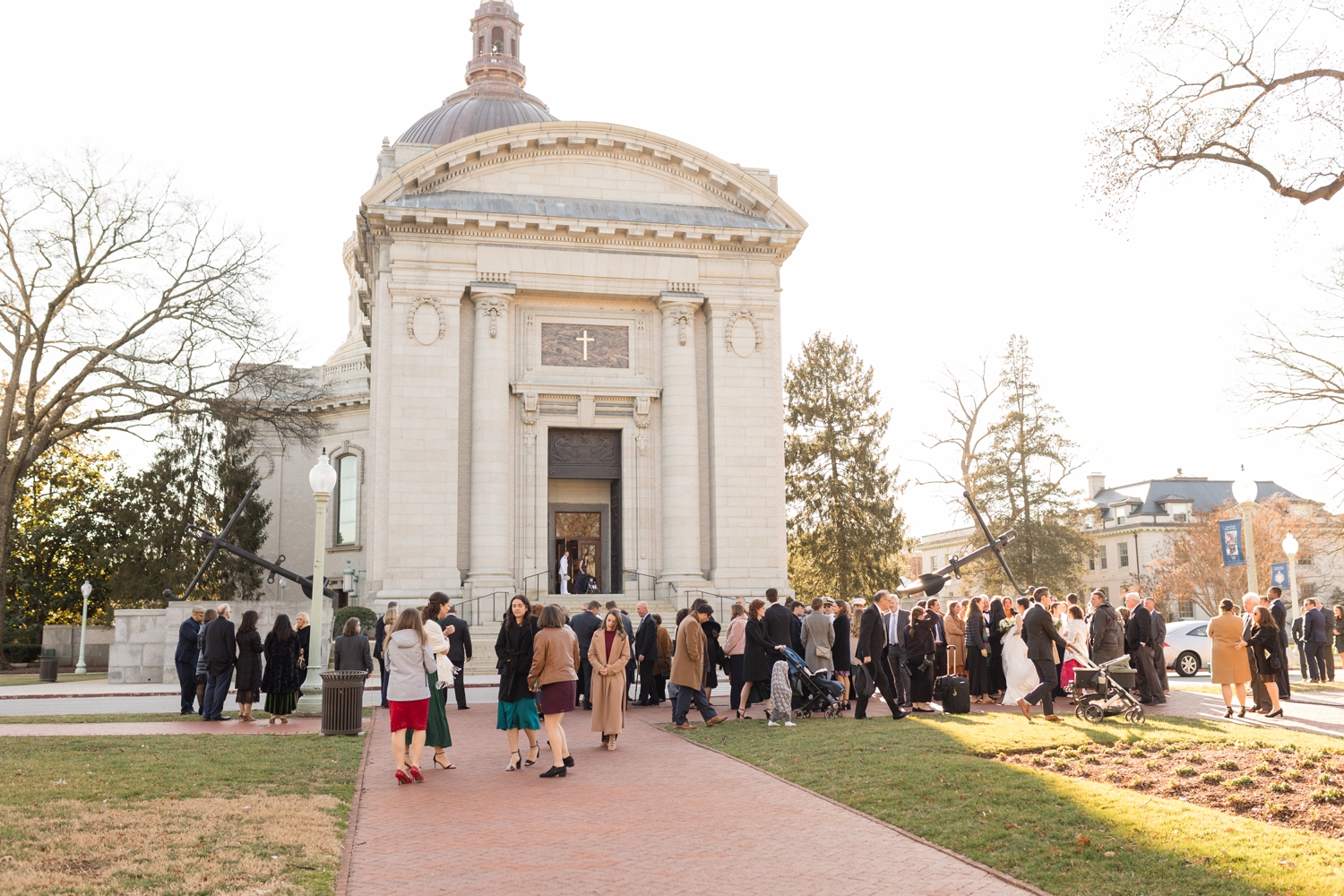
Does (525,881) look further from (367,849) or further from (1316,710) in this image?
(1316,710)

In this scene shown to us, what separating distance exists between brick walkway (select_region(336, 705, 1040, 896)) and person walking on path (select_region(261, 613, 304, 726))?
546cm

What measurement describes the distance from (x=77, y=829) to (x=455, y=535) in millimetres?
21099

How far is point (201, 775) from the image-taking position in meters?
11.5

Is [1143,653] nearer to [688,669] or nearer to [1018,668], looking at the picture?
[1018,668]

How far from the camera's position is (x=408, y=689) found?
11641 mm

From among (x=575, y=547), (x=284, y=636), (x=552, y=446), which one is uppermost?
(x=552, y=446)

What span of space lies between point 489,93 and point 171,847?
48401mm

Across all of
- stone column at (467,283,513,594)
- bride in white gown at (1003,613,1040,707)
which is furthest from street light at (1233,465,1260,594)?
stone column at (467,283,513,594)

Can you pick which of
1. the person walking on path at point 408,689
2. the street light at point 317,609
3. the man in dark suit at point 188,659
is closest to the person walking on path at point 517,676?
the person walking on path at point 408,689

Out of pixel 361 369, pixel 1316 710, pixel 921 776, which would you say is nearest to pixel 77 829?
pixel 921 776

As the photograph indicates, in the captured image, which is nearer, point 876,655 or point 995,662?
point 876,655

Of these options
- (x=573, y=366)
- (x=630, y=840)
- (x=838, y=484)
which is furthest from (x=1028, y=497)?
(x=630, y=840)

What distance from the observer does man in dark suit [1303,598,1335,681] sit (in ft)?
74.3

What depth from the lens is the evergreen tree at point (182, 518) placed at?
41.8 meters
